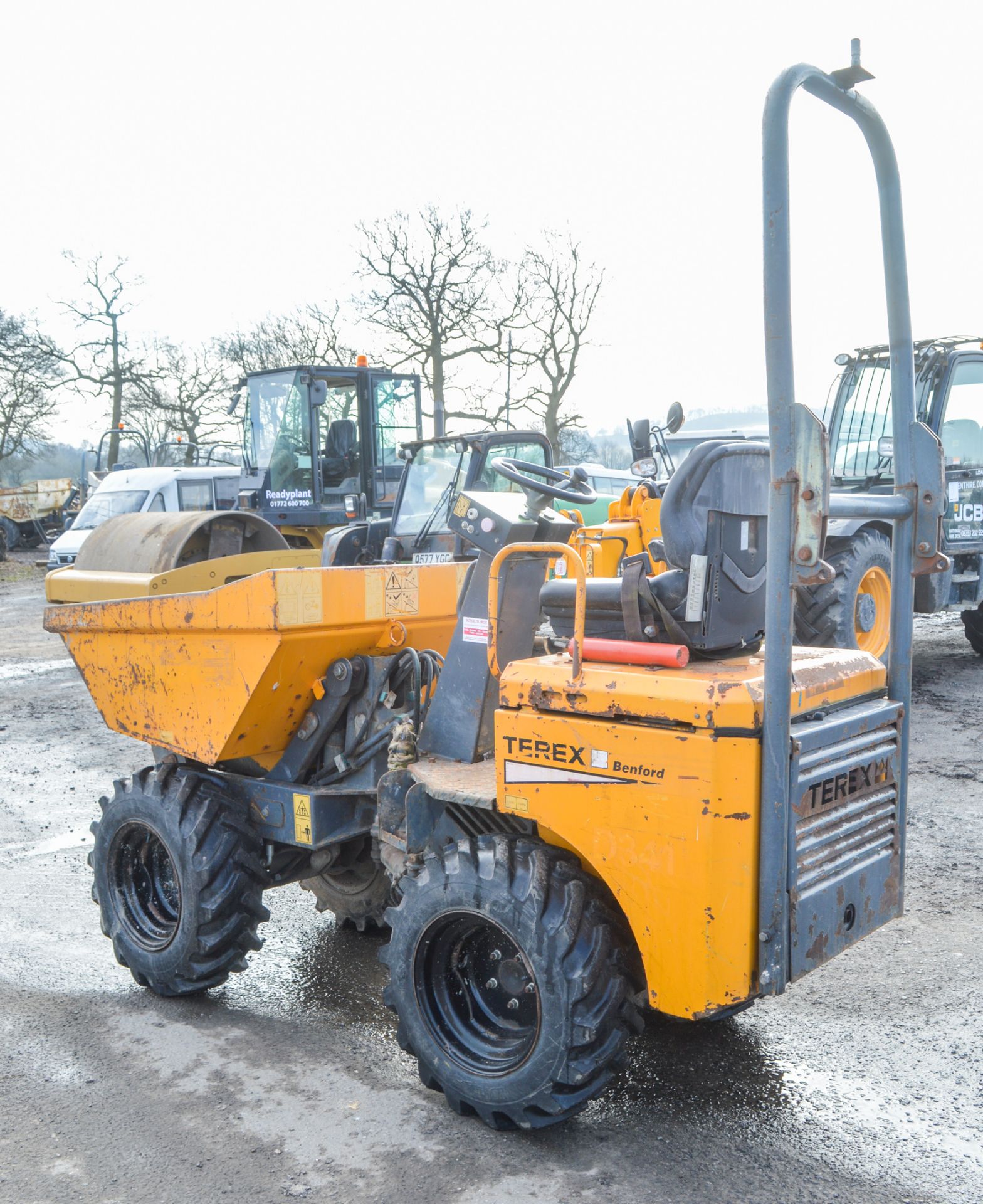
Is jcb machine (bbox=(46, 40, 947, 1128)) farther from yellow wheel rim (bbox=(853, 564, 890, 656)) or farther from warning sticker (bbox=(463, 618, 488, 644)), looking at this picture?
yellow wheel rim (bbox=(853, 564, 890, 656))

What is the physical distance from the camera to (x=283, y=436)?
1384cm

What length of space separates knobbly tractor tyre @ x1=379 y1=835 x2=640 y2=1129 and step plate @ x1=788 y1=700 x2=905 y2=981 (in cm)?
49

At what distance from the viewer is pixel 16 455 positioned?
34656 millimetres

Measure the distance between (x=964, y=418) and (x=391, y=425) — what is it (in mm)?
7179

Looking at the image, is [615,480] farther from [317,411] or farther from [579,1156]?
[579,1156]

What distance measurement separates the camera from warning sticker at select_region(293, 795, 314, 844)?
12.1 ft

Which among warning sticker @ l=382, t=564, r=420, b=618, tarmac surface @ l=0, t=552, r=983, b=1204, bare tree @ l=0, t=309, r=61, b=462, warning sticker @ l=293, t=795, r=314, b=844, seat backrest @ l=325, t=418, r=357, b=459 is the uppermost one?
bare tree @ l=0, t=309, r=61, b=462

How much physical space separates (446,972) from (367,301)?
88.6 feet

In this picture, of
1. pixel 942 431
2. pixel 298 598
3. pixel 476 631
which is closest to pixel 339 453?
pixel 942 431

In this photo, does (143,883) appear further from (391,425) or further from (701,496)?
(391,425)

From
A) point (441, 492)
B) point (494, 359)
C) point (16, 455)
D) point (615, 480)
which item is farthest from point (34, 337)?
point (441, 492)

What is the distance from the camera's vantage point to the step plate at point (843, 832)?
2596mm

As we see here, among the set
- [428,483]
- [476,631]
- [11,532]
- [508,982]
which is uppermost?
[428,483]

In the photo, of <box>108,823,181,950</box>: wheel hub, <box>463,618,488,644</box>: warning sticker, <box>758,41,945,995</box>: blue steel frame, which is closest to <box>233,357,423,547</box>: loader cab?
<box>108,823,181,950</box>: wheel hub
